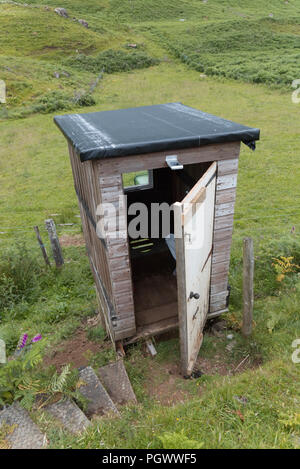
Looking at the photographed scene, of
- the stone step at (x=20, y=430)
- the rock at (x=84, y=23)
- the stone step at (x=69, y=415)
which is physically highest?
the rock at (x=84, y=23)

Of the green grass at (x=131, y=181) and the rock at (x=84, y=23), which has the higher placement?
the rock at (x=84, y=23)

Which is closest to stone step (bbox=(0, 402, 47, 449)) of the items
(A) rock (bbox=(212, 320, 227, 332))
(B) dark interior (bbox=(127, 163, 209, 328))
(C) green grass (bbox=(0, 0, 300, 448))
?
(C) green grass (bbox=(0, 0, 300, 448))

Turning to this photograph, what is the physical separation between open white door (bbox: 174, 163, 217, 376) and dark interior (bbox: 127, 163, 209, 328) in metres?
1.04

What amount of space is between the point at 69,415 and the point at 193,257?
2284mm

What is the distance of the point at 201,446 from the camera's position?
9.62ft

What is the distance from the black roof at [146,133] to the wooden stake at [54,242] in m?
2.49

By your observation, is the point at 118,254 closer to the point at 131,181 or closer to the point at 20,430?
the point at 20,430

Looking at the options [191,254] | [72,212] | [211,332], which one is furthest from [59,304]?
[72,212]

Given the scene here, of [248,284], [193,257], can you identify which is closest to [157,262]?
[248,284]

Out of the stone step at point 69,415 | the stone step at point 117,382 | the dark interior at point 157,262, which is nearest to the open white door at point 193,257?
the stone step at point 117,382

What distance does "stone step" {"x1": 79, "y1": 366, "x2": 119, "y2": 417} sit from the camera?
3.95 meters

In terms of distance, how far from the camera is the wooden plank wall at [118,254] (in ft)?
13.9

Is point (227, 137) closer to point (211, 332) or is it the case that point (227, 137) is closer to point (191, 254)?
point (191, 254)

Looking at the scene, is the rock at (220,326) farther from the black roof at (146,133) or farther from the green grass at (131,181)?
the black roof at (146,133)
